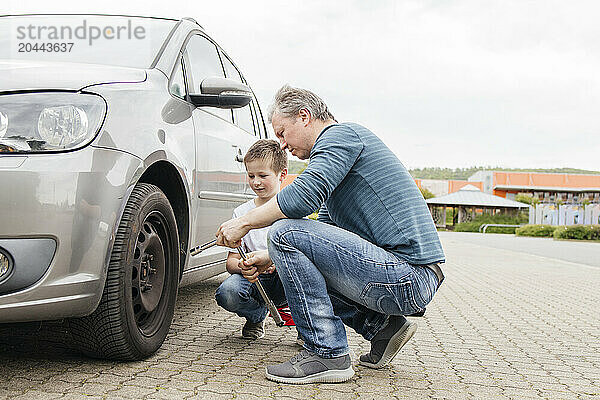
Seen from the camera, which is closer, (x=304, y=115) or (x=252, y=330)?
(x=304, y=115)

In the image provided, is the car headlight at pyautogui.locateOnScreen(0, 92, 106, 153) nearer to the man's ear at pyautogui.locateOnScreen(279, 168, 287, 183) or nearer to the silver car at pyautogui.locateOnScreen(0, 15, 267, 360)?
the silver car at pyautogui.locateOnScreen(0, 15, 267, 360)

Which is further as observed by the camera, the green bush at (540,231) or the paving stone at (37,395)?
the green bush at (540,231)

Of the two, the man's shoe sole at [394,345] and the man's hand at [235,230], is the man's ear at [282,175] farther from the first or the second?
the man's shoe sole at [394,345]

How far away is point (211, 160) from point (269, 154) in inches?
19.8

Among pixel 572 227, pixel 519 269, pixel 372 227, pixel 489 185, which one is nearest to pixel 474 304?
pixel 372 227

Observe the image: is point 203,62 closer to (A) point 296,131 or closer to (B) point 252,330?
(A) point 296,131

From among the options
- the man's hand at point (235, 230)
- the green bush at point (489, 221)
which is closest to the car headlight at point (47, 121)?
the man's hand at point (235, 230)

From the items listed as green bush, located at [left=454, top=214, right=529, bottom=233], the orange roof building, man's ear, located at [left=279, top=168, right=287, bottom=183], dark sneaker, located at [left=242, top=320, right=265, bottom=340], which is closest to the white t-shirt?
man's ear, located at [left=279, top=168, right=287, bottom=183]

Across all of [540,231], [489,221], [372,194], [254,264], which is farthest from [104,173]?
[489,221]

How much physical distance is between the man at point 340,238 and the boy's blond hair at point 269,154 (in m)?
0.50

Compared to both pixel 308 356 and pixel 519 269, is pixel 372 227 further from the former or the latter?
pixel 519 269

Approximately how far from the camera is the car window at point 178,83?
347 centimetres

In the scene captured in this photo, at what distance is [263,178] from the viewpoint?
3.62 meters

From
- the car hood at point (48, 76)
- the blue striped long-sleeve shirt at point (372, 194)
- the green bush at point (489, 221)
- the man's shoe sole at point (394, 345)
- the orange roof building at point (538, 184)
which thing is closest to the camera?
the car hood at point (48, 76)
